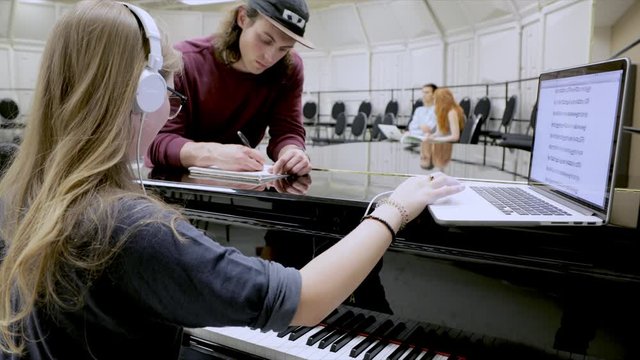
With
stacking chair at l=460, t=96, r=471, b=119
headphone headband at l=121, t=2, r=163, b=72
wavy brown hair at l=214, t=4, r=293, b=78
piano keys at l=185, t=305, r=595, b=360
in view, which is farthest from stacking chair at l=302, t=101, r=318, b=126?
headphone headband at l=121, t=2, r=163, b=72

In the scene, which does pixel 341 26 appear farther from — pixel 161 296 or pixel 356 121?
pixel 161 296

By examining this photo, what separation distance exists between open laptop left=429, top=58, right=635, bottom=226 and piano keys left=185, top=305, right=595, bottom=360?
28cm

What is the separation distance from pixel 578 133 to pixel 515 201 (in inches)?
7.3

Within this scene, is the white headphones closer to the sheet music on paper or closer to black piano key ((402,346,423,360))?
the sheet music on paper

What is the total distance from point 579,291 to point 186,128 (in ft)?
5.19

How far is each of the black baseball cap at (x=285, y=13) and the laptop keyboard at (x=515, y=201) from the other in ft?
3.12

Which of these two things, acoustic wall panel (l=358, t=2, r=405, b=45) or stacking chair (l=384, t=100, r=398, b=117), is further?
acoustic wall panel (l=358, t=2, r=405, b=45)

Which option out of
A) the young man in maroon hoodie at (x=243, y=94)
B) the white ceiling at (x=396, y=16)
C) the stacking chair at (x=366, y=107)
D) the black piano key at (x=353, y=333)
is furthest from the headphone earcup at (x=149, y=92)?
the stacking chair at (x=366, y=107)

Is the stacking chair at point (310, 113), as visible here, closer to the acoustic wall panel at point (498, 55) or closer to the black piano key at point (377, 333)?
the acoustic wall panel at point (498, 55)

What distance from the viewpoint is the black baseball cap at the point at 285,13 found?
1723 millimetres

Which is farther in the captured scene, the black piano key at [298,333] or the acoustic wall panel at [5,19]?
the acoustic wall panel at [5,19]

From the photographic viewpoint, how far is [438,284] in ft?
3.26

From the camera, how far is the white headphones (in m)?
0.76

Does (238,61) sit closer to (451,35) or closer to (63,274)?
(63,274)
